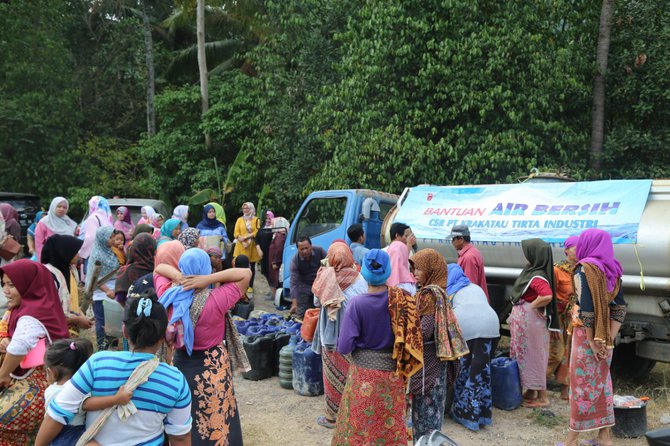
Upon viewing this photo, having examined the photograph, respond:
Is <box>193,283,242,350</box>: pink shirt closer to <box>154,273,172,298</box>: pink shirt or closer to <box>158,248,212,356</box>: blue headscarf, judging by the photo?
<box>158,248,212,356</box>: blue headscarf

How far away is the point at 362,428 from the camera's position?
13.9 ft

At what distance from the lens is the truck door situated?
9.89 meters

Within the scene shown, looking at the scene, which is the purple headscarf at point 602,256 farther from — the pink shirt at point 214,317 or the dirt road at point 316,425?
the pink shirt at point 214,317

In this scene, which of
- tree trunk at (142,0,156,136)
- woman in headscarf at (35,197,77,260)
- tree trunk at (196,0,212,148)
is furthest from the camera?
tree trunk at (142,0,156,136)

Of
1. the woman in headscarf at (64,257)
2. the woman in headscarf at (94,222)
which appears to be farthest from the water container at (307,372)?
the woman in headscarf at (94,222)

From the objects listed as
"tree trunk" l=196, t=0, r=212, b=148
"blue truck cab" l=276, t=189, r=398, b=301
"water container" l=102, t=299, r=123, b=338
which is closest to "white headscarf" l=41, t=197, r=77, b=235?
"water container" l=102, t=299, r=123, b=338

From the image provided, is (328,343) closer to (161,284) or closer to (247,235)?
(161,284)

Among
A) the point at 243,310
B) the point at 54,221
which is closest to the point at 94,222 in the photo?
the point at 54,221

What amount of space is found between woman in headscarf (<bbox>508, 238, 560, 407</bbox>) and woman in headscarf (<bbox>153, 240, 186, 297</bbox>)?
3546 mm

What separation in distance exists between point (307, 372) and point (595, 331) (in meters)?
3.05

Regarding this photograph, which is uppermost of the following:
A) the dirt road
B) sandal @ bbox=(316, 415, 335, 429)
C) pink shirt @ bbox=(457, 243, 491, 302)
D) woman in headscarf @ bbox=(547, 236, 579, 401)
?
pink shirt @ bbox=(457, 243, 491, 302)

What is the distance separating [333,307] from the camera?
17.5ft

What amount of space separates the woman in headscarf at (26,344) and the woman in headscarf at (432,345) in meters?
2.46

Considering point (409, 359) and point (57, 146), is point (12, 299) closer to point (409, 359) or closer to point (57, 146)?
point (409, 359)
